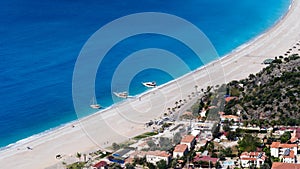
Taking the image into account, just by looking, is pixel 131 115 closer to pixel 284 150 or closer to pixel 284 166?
pixel 284 150

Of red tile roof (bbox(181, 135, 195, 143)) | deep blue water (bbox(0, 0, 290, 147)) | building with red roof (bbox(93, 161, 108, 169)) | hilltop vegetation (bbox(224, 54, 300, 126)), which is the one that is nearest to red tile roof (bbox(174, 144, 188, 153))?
red tile roof (bbox(181, 135, 195, 143))

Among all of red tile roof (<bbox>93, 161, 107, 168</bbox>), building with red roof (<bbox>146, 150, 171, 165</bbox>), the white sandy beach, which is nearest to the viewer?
building with red roof (<bbox>146, 150, 171, 165</bbox>)

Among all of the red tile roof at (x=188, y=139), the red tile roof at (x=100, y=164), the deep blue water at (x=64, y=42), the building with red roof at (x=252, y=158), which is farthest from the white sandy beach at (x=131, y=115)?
the building with red roof at (x=252, y=158)

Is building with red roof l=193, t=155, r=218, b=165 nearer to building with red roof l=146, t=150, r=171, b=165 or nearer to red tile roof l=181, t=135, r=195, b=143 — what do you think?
building with red roof l=146, t=150, r=171, b=165

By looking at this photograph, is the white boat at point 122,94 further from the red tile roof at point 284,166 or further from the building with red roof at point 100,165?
the red tile roof at point 284,166

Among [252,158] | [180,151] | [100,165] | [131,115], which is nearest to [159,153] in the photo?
[180,151]
